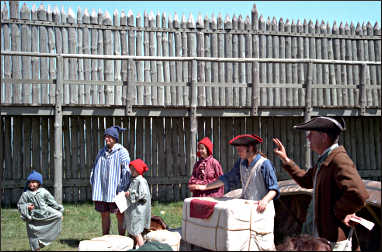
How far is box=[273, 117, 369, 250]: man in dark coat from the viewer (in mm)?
3875

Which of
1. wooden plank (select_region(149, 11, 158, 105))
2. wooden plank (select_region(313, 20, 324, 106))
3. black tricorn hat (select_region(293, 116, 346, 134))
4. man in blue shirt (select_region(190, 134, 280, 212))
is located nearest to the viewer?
black tricorn hat (select_region(293, 116, 346, 134))

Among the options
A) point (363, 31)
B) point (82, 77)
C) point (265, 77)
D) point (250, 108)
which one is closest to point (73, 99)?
point (82, 77)

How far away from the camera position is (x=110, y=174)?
23.6 feet

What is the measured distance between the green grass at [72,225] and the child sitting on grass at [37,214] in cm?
36

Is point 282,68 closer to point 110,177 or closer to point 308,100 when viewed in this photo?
point 308,100

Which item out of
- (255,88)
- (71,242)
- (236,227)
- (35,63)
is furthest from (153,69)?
(236,227)

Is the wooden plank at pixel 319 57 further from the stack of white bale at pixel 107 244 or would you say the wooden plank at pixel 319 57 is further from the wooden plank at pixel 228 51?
the stack of white bale at pixel 107 244

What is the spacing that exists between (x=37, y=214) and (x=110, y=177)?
1.16m

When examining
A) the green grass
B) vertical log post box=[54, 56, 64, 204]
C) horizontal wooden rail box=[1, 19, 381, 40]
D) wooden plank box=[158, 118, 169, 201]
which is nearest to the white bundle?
the green grass

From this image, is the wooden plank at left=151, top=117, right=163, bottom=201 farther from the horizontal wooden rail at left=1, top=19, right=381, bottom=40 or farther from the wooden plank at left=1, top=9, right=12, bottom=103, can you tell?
the wooden plank at left=1, top=9, right=12, bottom=103

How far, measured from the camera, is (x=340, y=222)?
407 cm

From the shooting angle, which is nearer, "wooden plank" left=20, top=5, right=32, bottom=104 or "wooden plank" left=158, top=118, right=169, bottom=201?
"wooden plank" left=20, top=5, right=32, bottom=104

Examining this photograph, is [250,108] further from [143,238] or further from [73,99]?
[143,238]

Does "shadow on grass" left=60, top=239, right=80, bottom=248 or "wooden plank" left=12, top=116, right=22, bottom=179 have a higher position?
"wooden plank" left=12, top=116, right=22, bottom=179
